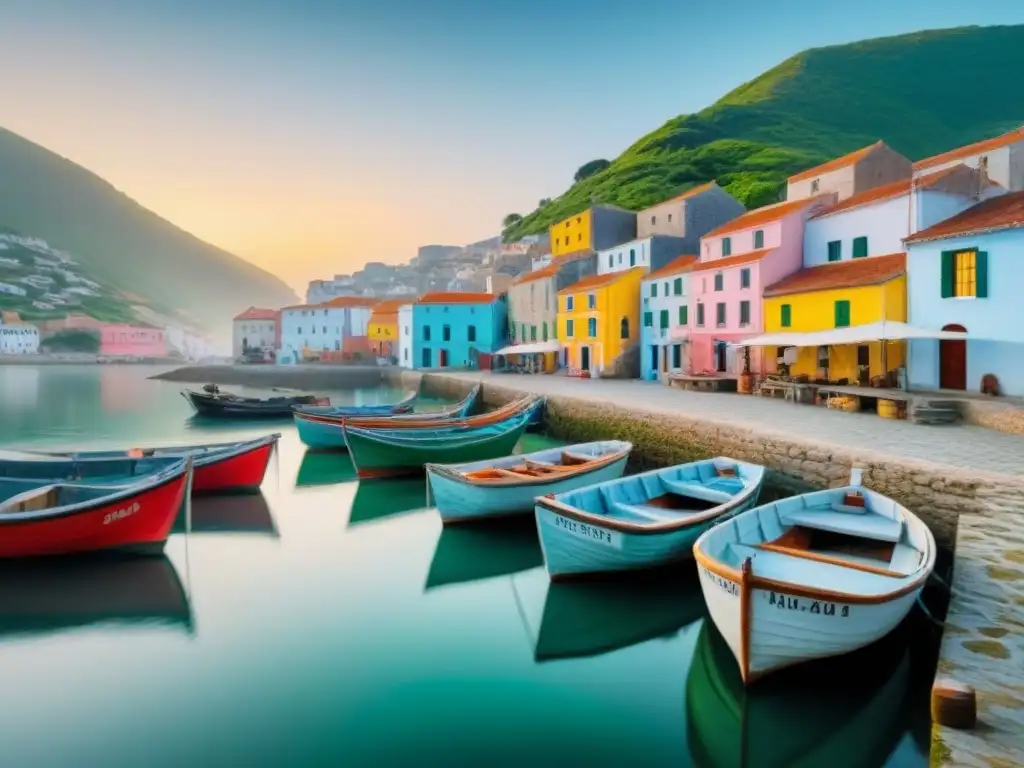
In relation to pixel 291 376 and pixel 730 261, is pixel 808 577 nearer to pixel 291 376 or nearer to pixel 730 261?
pixel 730 261

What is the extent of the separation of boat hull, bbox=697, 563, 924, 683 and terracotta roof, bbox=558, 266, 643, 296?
29.8m

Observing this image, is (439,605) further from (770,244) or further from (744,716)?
(770,244)

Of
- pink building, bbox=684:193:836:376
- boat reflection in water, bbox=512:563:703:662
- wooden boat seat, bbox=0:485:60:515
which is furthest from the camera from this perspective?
pink building, bbox=684:193:836:376

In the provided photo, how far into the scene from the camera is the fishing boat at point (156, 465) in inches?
Result: 569

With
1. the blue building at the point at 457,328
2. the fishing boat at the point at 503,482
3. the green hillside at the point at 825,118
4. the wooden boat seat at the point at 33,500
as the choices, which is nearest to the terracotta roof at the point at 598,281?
the blue building at the point at 457,328

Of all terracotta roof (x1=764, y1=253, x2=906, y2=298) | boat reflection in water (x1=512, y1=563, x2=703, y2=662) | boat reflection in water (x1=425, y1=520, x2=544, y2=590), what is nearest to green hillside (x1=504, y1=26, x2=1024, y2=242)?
terracotta roof (x1=764, y1=253, x2=906, y2=298)

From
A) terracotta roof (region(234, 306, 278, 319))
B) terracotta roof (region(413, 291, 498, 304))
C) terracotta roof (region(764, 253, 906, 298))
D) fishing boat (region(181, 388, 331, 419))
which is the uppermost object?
terracotta roof (region(234, 306, 278, 319))

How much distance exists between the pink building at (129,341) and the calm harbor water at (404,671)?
120 m

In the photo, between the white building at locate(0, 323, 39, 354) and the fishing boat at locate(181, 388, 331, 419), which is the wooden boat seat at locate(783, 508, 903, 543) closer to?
the fishing boat at locate(181, 388, 331, 419)

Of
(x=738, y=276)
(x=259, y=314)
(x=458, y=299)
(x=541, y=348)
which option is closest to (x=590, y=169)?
(x=259, y=314)

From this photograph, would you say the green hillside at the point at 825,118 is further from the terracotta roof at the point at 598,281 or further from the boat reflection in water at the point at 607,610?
the boat reflection in water at the point at 607,610

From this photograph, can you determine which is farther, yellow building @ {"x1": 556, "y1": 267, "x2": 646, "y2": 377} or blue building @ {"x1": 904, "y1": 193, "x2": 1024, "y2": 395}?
yellow building @ {"x1": 556, "y1": 267, "x2": 646, "y2": 377}

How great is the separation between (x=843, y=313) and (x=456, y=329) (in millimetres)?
36827

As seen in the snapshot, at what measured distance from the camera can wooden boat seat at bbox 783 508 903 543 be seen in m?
9.12
